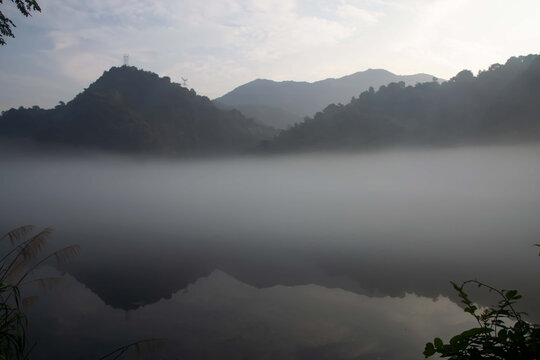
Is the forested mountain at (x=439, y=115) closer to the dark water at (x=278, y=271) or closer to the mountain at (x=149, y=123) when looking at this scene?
the mountain at (x=149, y=123)

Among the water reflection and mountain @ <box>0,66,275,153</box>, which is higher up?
mountain @ <box>0,66,275,153</box>

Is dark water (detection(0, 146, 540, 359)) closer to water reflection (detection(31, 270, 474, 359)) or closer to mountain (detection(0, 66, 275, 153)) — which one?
water reflection (detection(31, 270, 474, 359))

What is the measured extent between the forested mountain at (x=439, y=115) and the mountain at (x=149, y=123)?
20842mm

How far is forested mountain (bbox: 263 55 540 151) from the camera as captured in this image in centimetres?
8994

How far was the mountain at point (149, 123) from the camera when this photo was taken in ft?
472

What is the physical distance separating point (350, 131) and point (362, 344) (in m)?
115

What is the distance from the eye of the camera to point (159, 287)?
2294cm

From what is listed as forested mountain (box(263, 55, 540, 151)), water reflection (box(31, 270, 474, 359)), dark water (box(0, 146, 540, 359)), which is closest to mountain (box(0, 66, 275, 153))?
forested mountain (box(263, 55, 540, 151))

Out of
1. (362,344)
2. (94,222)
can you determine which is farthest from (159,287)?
(94,222)

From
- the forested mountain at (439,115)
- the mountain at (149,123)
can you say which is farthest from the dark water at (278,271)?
the mountain at (149,123)

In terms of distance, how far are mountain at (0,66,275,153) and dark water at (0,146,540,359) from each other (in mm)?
74139

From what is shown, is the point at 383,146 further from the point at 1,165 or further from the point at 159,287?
the point at 1,165

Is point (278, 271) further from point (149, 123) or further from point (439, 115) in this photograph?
point (149, 123)

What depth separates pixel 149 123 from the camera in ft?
488
